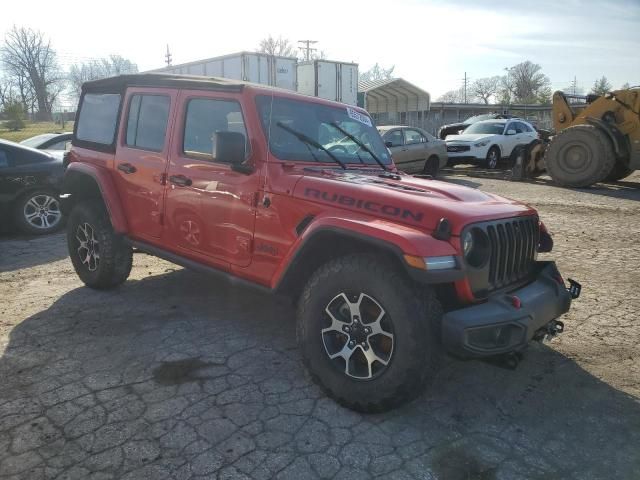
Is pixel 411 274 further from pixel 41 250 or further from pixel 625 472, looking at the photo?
pixel 41 250

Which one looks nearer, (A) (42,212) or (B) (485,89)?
(A) (42,212)

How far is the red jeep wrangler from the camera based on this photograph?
8.94 feet

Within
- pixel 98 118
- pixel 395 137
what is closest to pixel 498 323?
pixel 98 118

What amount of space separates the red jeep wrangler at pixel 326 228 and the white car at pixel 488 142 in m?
13.2

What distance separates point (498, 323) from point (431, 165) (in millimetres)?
12302

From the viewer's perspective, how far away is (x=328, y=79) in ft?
49.5

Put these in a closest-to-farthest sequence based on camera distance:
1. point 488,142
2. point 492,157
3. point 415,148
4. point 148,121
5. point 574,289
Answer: point 574,289, point 148,121, point 415,148, point 488,142, point 492,157

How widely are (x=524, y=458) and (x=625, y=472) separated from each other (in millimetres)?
469

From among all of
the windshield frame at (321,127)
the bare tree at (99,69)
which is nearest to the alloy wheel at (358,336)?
the windshield frame at (321,127)

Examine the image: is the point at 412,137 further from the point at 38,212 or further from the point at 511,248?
the point at 511,248


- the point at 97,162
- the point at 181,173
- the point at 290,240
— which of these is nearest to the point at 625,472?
the point at 290,240

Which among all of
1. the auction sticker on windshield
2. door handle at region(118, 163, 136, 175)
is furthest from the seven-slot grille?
door handle at region(118, 163, 136, 175)

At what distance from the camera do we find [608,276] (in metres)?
5.63

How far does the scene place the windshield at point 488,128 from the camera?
17516 mm
